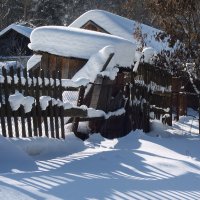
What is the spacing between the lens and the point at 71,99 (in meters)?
9.10

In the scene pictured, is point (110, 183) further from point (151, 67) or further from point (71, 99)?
point (151, 67)

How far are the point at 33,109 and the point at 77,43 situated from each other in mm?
3391

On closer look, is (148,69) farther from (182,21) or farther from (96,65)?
(96,65)

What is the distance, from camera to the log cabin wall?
1048 cm

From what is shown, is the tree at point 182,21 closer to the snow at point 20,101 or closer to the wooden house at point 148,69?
the wooden house at point 148,69

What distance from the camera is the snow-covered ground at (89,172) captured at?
13.6ft

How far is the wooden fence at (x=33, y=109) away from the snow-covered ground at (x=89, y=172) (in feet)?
1.12

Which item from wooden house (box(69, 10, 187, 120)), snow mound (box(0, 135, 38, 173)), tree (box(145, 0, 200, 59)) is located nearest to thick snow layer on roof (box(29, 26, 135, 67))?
wooden house (box(69, 10, 187, 120))

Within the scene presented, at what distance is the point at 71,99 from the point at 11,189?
17.3 ft

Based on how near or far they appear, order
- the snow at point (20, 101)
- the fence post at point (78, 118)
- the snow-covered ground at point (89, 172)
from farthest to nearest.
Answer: the fence post at point (78, 118) → the snow at point (20, 101) → the snow-covered ground at point (89, 172)

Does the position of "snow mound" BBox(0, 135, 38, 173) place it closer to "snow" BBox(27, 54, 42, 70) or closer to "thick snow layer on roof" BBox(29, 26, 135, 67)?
"thick snow layer on roof" BBox(29, 26, 135, 67)

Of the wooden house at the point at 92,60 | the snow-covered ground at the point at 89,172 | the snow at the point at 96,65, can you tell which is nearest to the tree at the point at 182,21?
the wooden house at the point at 92,60

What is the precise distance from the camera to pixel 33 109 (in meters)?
7.20

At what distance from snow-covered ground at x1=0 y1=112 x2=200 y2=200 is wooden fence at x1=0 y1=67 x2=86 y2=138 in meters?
0.34
